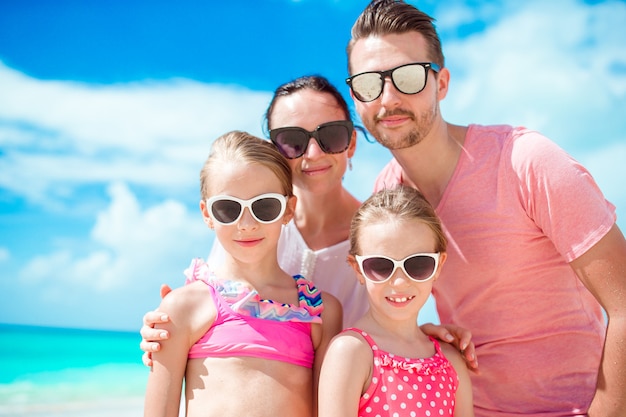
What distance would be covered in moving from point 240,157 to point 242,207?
0.89ft

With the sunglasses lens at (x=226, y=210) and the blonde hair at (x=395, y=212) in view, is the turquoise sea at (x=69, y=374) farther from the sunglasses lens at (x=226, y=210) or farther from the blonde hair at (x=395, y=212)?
the blonde hair at (x=395, y=212)

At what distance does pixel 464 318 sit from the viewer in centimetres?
367

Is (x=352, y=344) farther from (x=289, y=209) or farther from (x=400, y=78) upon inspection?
(x=400, y=78)

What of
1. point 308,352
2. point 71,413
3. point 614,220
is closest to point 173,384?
point 308,352

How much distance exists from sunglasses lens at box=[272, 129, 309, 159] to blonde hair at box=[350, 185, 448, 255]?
2.82ft

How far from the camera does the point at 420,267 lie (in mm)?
2947

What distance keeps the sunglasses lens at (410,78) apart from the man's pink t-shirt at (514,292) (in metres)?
0.45

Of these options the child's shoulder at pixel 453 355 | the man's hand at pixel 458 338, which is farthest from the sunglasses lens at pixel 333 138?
the child's shoulder at pixel 453 355

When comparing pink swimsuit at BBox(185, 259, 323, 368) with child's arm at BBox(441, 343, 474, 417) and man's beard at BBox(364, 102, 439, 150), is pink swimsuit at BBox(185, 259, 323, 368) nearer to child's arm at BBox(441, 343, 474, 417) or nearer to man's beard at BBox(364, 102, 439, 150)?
child's arm at BBox(441, 343, 474, 417)

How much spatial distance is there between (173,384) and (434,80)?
2.24 metres

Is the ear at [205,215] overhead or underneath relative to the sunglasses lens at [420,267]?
overhead

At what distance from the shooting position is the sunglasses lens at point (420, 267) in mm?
2928

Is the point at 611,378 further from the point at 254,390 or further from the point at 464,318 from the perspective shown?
the point at 254,390

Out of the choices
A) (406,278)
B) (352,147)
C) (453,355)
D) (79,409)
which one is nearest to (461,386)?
(453,355)
